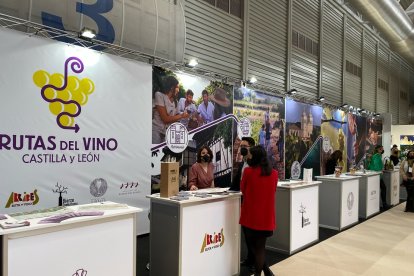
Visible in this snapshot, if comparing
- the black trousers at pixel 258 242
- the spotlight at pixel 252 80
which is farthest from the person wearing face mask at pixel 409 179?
the black trousers at pixel 258 242

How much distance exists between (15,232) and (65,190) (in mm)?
2098

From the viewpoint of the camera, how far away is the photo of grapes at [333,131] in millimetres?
9742

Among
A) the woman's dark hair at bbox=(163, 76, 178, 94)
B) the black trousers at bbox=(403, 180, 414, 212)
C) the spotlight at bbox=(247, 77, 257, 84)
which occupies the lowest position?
the black trousers at bbox=(403, 180, 414, 212)

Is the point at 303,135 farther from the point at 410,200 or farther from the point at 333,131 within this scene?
the point at 410,200

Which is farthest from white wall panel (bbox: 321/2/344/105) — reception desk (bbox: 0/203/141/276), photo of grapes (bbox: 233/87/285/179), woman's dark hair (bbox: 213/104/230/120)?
reception desk (bbox: 0/203/141/276)

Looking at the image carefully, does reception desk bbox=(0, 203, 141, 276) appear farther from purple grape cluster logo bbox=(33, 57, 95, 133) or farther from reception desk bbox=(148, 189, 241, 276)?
purple grape cluster logo bbox=(33, 57, 95, 133)

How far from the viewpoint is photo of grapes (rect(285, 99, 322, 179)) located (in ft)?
26.9

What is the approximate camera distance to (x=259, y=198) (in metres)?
3.03

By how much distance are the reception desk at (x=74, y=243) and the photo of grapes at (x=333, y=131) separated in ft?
26.8

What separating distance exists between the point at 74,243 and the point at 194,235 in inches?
43.6

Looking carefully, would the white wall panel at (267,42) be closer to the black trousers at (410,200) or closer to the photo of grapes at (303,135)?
the photo of grapes at (303,135)

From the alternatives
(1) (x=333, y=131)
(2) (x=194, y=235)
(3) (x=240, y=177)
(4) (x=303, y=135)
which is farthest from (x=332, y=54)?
(2) (x=194, y=235)

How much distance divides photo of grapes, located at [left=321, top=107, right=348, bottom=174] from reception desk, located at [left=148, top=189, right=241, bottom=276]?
7023 millimetres

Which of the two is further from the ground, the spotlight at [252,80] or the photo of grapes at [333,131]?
the spotlight at [252,80]
